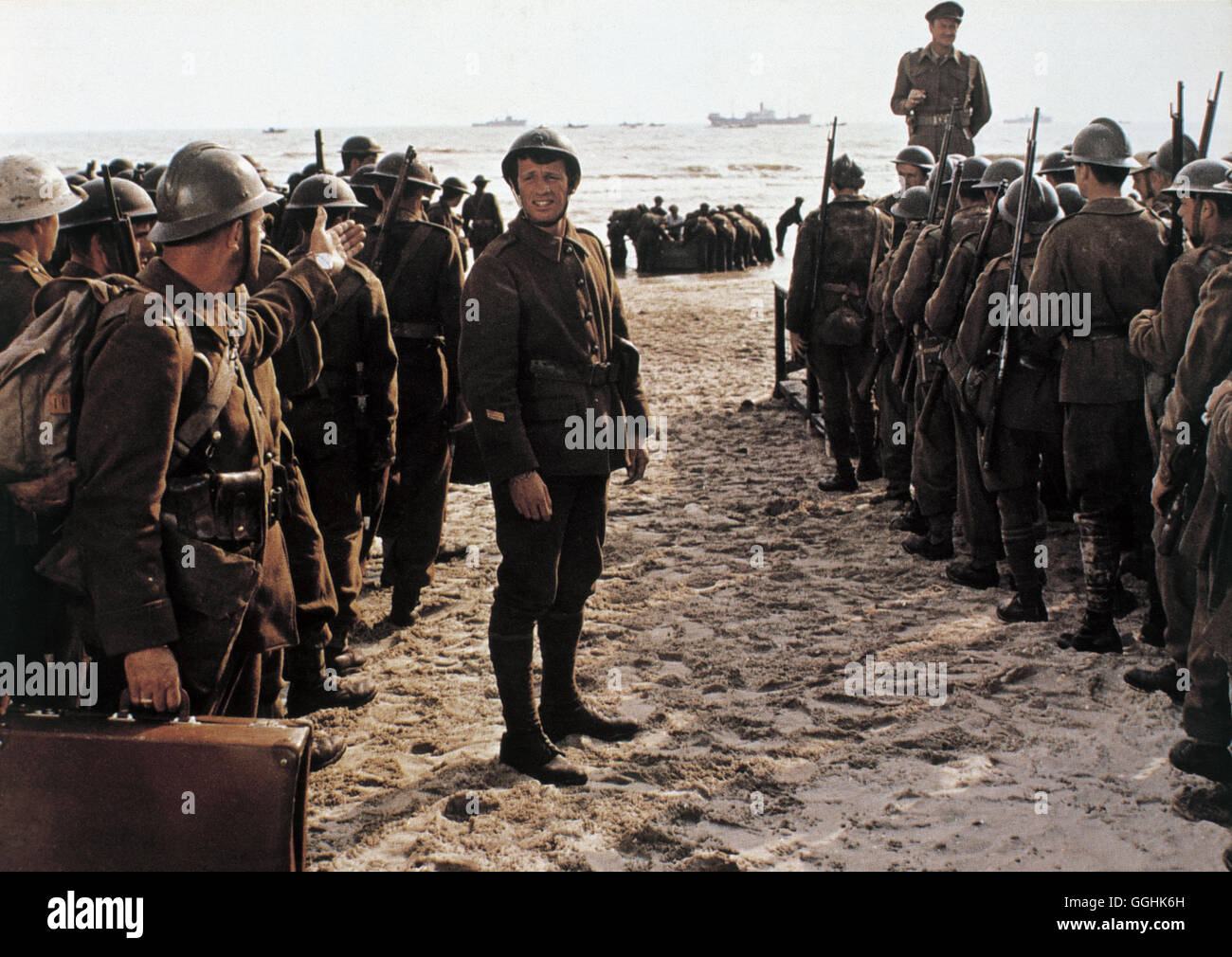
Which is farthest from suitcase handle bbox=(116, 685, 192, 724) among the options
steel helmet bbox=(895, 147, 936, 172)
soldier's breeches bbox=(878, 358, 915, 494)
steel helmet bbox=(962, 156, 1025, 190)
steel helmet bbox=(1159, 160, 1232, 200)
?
steel helmet bbox=(895, 147, 936, 172)

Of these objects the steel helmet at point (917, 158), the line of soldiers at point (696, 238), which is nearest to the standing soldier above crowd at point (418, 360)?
the steel helmet at point (917, 158)

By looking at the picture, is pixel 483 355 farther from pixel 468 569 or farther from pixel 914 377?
pixel 914 377

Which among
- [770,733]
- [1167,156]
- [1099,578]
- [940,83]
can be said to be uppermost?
[940,83]

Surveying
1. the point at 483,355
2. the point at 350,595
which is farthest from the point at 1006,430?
the point at 350,595

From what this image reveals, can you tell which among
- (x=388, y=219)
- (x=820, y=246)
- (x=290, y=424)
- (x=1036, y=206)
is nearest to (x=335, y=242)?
(x=290, y=424)

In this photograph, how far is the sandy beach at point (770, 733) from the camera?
147 inches

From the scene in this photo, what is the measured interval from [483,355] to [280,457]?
793mm

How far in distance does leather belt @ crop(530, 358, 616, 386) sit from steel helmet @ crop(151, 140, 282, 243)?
1.32 meters

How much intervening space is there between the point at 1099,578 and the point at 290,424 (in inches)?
151

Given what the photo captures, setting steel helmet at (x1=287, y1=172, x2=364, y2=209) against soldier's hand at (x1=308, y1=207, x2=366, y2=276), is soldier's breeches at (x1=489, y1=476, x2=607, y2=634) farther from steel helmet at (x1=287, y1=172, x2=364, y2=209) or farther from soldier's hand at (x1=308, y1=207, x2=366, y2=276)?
steel helmet at (x1=287, y1=172, x2=364, y2=209)

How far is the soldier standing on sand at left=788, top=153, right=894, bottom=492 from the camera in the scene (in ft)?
26.2

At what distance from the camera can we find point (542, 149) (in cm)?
396

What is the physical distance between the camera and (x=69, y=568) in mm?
2715

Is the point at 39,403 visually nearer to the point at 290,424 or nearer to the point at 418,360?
the point at 290,424
